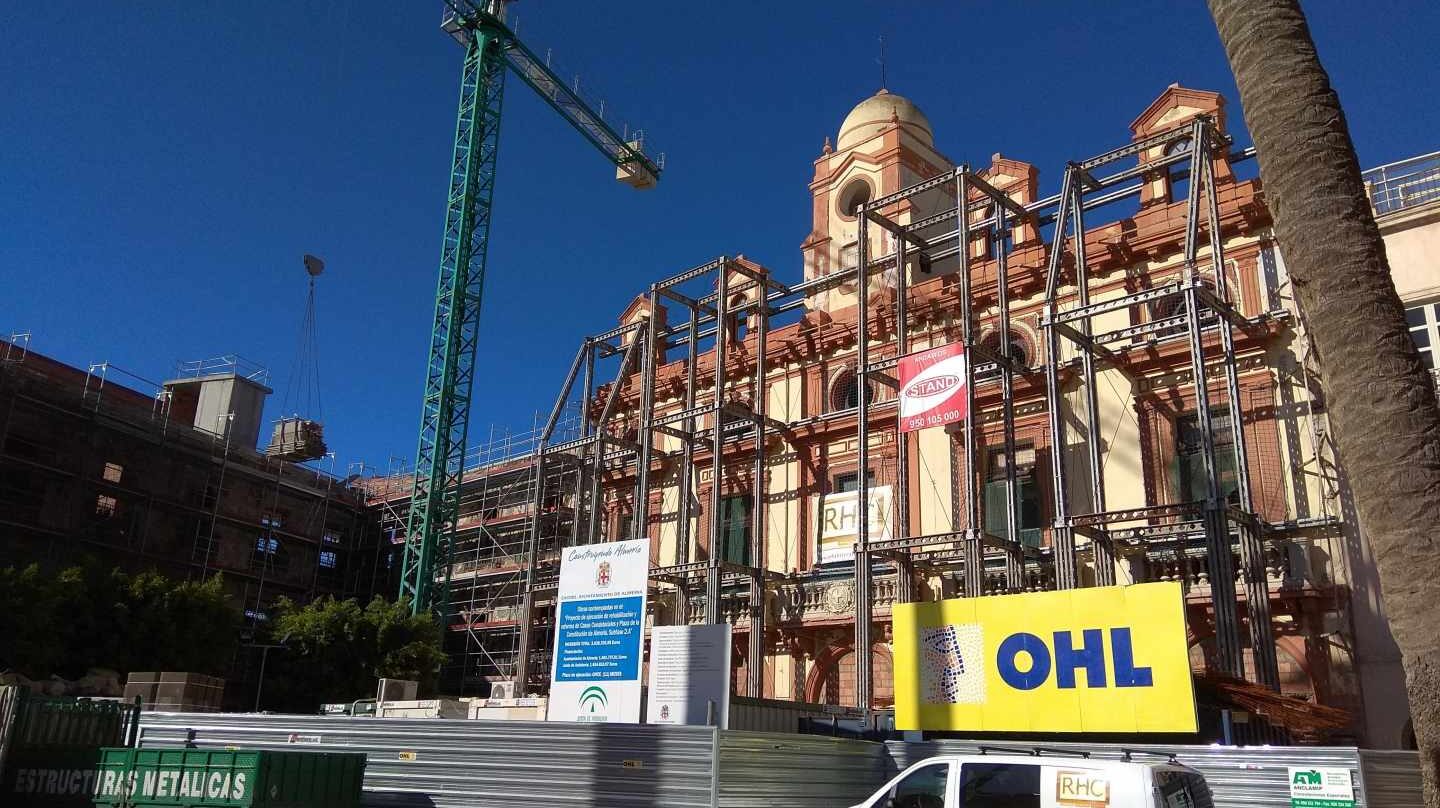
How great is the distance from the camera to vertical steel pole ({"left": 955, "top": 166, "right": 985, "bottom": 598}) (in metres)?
24.7

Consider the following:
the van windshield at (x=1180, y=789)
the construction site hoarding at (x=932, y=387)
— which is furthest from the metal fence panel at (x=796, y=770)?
the construction site hoarding at (x=932, y=387)

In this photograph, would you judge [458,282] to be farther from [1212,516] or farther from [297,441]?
[1212,516]

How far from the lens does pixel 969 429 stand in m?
25.5

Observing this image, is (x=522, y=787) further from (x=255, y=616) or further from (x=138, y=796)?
(x=255, y=616)

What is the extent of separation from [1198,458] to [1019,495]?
4.22m

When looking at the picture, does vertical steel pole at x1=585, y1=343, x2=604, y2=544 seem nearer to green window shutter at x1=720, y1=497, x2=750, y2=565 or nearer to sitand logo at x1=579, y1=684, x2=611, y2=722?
green window shutter at x1=720, y1=497, x2=750, y2=565

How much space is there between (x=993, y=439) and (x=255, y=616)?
31460 millimetres

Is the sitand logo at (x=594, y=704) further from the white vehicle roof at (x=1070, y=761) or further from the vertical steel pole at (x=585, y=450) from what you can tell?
the vertical steel pole at (x=585, y=450)

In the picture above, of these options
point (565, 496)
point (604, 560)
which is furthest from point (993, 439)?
point (565, 496)

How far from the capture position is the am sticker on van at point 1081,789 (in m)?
9.93

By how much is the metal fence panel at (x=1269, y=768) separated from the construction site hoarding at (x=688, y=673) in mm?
4228

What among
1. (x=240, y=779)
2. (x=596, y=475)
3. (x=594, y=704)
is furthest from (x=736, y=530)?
(x=240, y=779)

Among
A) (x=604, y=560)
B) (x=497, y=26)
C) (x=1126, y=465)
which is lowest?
(x=604, y=560)

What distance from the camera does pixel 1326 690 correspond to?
2141 centimetres
